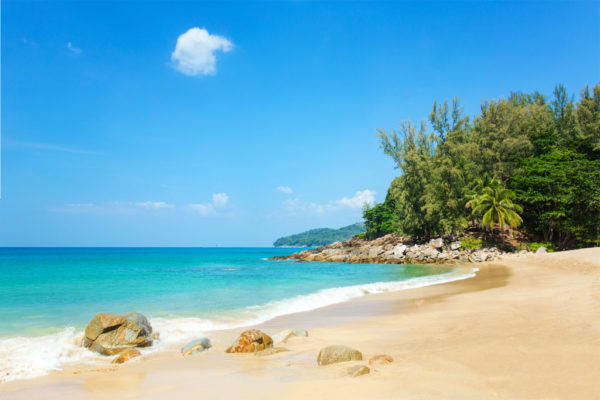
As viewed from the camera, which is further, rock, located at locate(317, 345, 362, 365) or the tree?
the tree

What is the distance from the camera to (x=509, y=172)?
1478 inches

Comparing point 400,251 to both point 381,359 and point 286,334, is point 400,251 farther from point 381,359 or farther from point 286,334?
point 381,359

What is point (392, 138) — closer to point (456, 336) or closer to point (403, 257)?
point (403, 257)

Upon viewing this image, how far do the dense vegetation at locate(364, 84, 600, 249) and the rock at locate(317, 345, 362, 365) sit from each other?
105 ft

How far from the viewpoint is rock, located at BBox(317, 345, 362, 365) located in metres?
5.03

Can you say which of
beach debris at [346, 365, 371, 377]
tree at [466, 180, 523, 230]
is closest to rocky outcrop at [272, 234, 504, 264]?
tree at [466, 180, 523, 230]

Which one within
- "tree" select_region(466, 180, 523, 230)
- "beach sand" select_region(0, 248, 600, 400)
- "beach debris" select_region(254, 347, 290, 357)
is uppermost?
"tree" select_region(466, 180, 523, 230)

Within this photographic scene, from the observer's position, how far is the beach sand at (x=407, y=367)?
12.0ft

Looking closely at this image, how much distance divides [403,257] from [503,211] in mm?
11881

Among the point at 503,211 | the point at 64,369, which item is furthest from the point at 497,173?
the point at 64,369

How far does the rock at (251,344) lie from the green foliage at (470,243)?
3533 centimetres

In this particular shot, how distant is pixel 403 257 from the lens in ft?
129

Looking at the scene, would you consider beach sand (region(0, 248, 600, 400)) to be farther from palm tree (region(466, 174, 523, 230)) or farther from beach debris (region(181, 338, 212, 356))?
palm tree (region(466, 174, 523, 230))

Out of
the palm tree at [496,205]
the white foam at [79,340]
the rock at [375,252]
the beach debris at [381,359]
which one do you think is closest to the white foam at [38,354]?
the white foam at [79,340]
